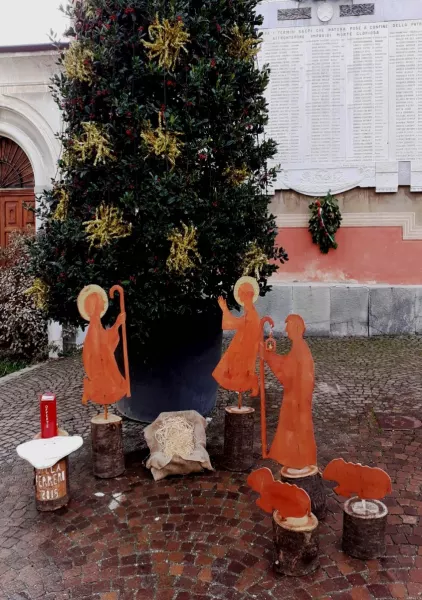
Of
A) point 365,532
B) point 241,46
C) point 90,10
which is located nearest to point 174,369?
point 365,532

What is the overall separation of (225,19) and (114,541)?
12.8 ft

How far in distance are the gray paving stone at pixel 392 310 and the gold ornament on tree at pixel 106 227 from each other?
543cm

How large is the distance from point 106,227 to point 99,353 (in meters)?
0.96

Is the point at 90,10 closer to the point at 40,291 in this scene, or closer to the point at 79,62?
the point at 79,62

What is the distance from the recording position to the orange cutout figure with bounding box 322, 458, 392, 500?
7.86 feet

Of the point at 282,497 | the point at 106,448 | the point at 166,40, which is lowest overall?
the point at 106,448

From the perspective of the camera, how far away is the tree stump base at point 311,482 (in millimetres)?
2609

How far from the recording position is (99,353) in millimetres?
3377

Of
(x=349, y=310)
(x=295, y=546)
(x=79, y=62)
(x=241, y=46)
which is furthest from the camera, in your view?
(x=349, y=310)

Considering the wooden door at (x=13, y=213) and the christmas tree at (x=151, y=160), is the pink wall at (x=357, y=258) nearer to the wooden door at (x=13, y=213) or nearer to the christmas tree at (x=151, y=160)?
the wooden door at (x=13, y=213)

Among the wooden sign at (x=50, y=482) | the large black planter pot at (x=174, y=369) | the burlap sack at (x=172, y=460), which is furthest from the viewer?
the large black planter pot at (x=174, y=369)

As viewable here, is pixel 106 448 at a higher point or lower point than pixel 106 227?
lower

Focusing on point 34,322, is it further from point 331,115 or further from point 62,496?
point 331,115

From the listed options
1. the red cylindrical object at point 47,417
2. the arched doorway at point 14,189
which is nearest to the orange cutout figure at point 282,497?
the red cylindrical object at point 47,417
